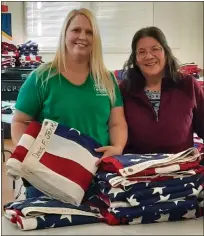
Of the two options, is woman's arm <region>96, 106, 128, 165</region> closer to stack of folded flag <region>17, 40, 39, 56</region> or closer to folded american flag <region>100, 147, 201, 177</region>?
folded american flag <region>100, 147, 201, 177</region>

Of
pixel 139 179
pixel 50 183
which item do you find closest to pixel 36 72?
pixel 50 183

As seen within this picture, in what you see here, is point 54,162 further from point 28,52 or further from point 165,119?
point 28,52

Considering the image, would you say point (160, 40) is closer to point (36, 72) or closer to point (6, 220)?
point (36, 72)

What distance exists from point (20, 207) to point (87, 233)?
0.19 meters

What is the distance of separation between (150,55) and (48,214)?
640 millimetres

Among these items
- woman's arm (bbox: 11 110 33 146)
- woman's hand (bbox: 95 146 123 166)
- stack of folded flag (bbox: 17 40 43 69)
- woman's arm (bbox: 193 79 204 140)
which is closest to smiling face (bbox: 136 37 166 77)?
woman's arm (bbox: 193 79 204 140)

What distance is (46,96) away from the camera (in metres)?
1.12

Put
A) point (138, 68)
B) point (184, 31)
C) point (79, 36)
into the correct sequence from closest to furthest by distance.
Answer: point (79, 36), point (138, 68), point (184, 31)

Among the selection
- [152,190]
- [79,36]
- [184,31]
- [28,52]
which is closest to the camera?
[152,190]

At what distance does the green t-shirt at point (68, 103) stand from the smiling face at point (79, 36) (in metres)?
0.09

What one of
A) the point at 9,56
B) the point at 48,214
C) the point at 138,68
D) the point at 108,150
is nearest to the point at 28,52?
the point at 9,56

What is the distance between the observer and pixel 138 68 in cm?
134

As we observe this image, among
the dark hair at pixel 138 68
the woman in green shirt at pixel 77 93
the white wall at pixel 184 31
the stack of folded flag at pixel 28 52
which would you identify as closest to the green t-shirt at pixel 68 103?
the woman in green shirt at pixel 77 93

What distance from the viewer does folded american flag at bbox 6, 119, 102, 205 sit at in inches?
37.0
